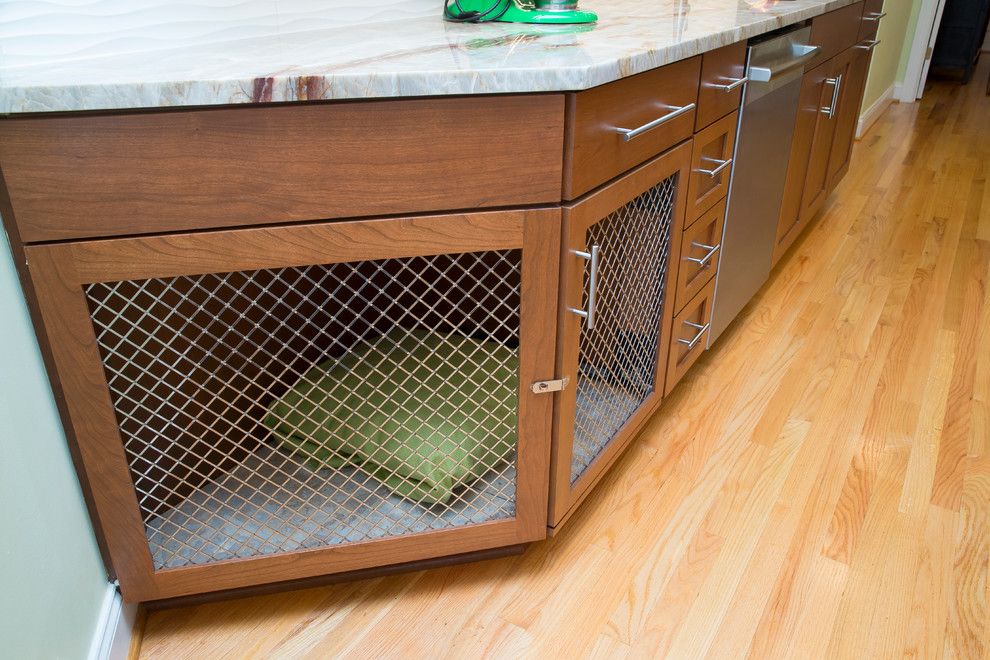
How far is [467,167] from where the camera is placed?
869 millimetres

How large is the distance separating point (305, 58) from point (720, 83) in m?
0.78

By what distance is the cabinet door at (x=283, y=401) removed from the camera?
2.76ft

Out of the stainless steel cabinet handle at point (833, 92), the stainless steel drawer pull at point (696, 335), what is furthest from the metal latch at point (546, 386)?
the stainless steel cabinet handle at point (833, 92)

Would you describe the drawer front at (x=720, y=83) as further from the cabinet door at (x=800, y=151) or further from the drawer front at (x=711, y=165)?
the cabinet door at (x=800, y=151)

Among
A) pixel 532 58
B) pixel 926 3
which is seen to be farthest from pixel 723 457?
pixel 926 3

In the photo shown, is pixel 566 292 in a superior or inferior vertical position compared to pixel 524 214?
inferior

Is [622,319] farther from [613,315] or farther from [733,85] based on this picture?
[733,85]

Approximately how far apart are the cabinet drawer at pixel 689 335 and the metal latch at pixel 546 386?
470mm

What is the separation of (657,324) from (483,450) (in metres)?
0.42

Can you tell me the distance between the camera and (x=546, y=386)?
1016mm

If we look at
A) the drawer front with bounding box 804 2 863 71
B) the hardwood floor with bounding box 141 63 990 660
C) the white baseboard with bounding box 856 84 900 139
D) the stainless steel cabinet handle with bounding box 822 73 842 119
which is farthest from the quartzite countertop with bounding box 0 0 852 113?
the white baseboard with bounding box 856 84 900 139

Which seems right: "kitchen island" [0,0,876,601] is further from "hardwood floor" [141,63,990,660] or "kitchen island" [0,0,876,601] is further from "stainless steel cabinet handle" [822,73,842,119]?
"stainless steel cabinet handle" [822,73,842,119]

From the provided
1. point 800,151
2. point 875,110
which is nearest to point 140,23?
point 800,151

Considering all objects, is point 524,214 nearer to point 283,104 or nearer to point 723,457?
point 283,104
